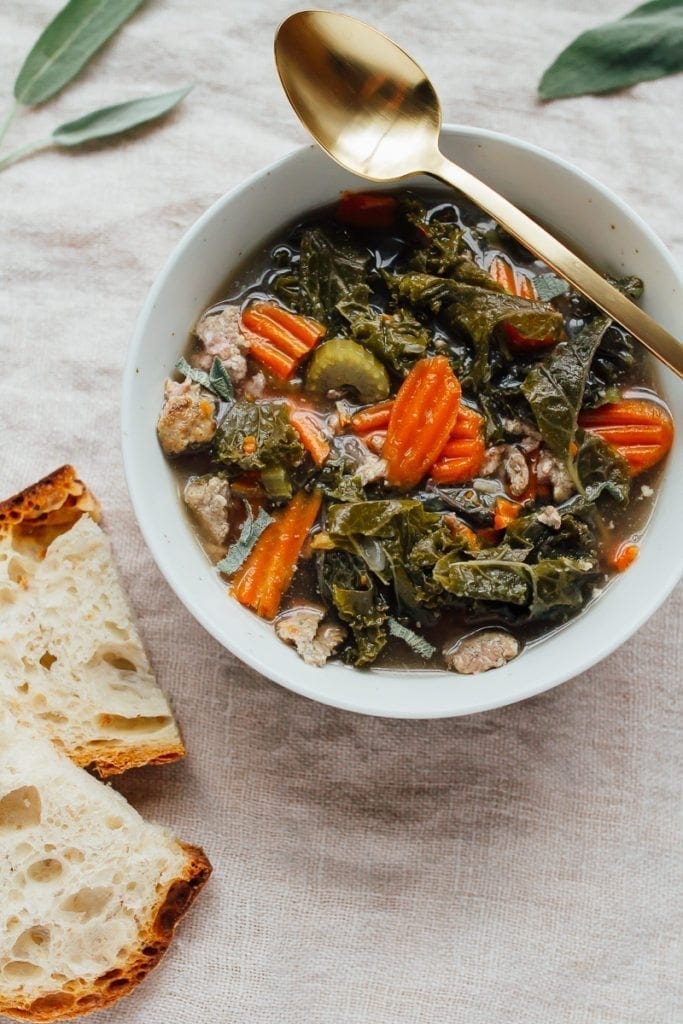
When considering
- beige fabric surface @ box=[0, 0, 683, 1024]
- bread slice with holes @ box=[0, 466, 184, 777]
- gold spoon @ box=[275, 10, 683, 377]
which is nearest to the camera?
gold spoon @ box=[275, 10, 683, 377]

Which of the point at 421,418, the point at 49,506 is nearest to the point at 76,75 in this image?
the point at 49,506

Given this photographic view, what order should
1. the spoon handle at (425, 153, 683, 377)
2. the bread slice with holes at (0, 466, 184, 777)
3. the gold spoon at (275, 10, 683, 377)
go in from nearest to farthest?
the spoon handle at (425, 153, 683, 377) → the gold spoon at (275, 10, 683, 377) → the bread slice with holes at (0, 466, 184, 777)

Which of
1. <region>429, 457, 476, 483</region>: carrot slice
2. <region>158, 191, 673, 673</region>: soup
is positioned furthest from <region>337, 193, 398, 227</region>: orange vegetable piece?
<region>429, 457, 476, 483</region>: carrot slice

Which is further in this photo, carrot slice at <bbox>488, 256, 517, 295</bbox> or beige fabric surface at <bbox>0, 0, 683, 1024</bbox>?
beige fabric surface at <bbox>0, 0, 683, 1024</bbox>

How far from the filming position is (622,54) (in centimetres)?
402

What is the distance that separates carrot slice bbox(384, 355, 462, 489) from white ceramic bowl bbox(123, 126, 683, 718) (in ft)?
2.26

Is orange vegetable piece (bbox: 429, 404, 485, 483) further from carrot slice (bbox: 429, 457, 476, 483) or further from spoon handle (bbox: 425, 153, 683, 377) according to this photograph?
spoon handle (bbox: 425, 153, 683, 377)

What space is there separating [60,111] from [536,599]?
8.98 feet

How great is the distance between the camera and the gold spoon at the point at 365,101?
326cm

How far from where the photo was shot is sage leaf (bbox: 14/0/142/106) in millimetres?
3982

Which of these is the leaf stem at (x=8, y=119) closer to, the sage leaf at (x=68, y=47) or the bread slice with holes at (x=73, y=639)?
the sage leaf at (x=68, y=47)

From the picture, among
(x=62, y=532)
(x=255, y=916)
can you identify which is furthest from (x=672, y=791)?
(x=62, y=532)

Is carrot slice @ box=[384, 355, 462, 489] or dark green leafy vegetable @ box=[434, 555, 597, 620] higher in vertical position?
carrot slice @ box=[384, 355, 462, 489]

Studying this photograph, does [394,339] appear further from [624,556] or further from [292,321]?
[624,556]
